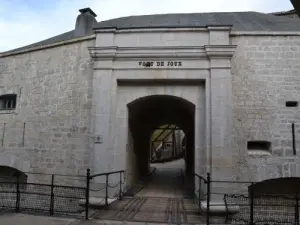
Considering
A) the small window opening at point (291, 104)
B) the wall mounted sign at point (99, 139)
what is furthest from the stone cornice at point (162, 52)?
the wall mounted sign at point (99, 139)

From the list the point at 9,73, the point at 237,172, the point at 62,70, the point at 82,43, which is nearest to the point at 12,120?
the point at 9,73

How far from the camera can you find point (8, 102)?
1187 cm

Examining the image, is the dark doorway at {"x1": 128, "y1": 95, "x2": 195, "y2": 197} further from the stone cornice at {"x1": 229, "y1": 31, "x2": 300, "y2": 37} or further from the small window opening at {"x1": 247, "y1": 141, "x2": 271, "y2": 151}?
the stone cornice at {"x1": 229, "y1": 31, "x2": 300, "y2": 37}

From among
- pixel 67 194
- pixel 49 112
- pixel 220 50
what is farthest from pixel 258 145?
pixel 49 112

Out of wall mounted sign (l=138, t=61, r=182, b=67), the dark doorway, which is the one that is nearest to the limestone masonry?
wall mounted sign (l=138, t=61, r=182, b=67)

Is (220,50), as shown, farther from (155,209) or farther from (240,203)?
(155,209)

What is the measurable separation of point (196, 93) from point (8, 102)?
24.1ft

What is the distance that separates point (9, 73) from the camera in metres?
11.7

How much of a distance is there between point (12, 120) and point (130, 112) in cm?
458

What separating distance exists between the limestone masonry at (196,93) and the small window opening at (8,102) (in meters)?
2.49

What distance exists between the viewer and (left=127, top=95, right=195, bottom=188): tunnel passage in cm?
1023

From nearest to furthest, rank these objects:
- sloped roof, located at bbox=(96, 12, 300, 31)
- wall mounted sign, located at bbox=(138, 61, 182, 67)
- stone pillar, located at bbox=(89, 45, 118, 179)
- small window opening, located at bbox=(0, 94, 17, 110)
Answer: stone pillar, located at bbox=(89, 45, 118, 179), wall mounted sign, located at bbox=(138, 61, 182, 67), sloped roof, located at bbox=(96, 12, 300, 31), small window opening, located at bbox=(0, 94, 17, 110)

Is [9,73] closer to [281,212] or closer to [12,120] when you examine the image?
→ [12,120]

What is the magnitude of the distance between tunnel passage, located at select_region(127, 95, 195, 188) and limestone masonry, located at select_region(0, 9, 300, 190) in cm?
63
